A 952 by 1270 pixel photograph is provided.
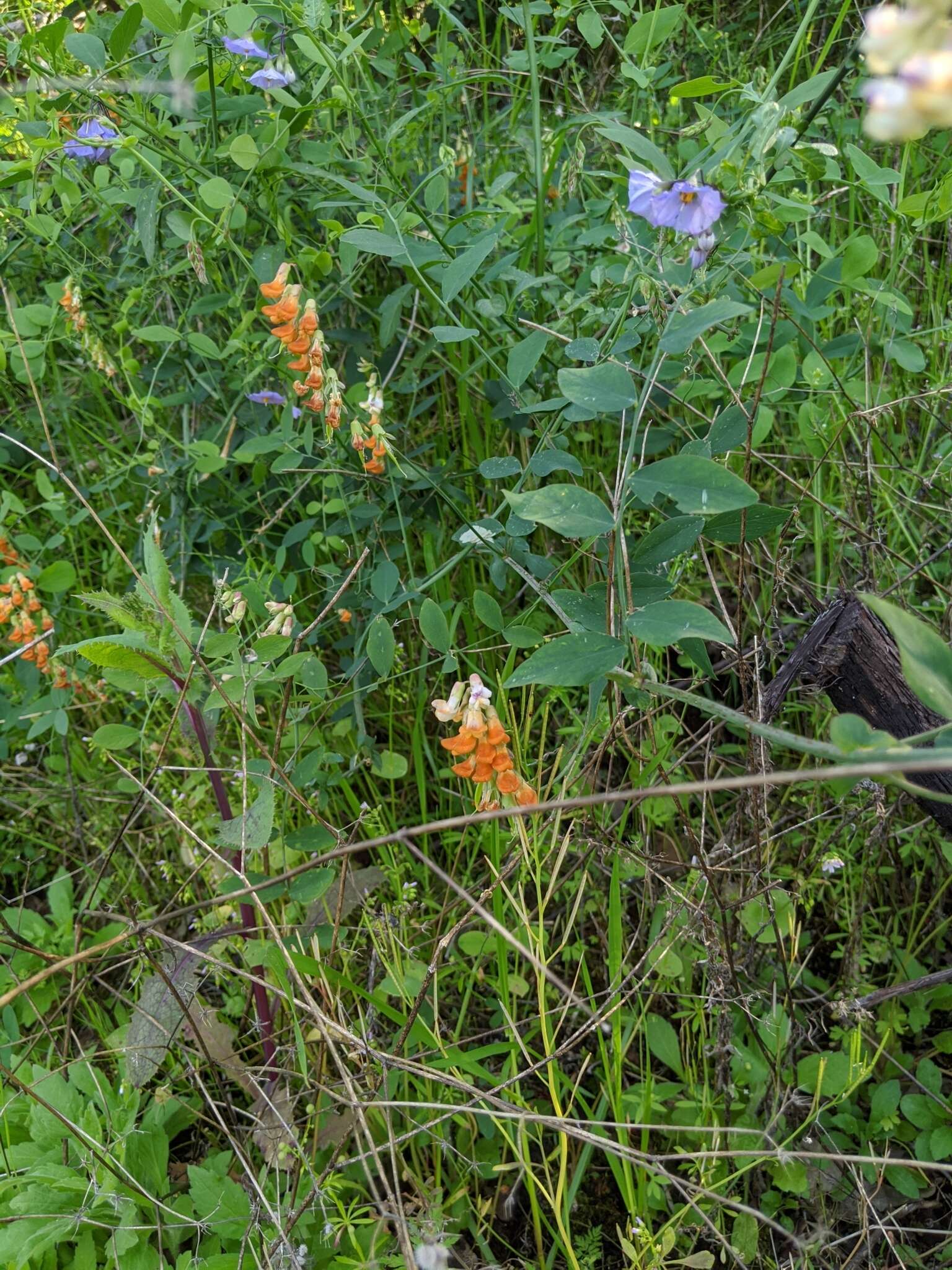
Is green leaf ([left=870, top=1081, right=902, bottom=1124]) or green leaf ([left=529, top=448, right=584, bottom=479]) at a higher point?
green leaf ([left=529, top=448, right=584, bottom=479])

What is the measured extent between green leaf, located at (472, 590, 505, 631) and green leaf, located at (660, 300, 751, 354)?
15.2 inches

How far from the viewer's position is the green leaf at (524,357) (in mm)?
1289

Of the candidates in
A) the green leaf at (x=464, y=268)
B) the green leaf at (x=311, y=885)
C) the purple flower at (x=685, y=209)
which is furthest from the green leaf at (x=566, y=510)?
the green leaf at (x=311, y=885)

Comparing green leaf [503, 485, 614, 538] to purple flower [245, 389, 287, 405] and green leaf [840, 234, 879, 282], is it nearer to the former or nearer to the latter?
green leaf [840, 234, 879, 282]

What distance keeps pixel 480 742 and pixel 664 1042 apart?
56 cm

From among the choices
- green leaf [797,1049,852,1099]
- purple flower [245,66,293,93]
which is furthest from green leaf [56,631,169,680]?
green leaf [797,1049,852,1099]

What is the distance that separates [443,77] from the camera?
166 centimetres

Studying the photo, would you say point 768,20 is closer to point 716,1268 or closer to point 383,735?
point 383,735

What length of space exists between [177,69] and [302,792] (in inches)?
35.9

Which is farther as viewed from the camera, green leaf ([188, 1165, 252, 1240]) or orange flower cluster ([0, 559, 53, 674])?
orange flower cluster ([0, 559, 53, 674])

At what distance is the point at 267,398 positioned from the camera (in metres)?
1.74

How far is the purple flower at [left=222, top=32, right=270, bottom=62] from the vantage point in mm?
1437

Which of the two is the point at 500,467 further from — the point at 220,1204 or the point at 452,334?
the point at 220,1204

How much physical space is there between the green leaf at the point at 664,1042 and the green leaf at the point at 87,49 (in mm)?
1405
